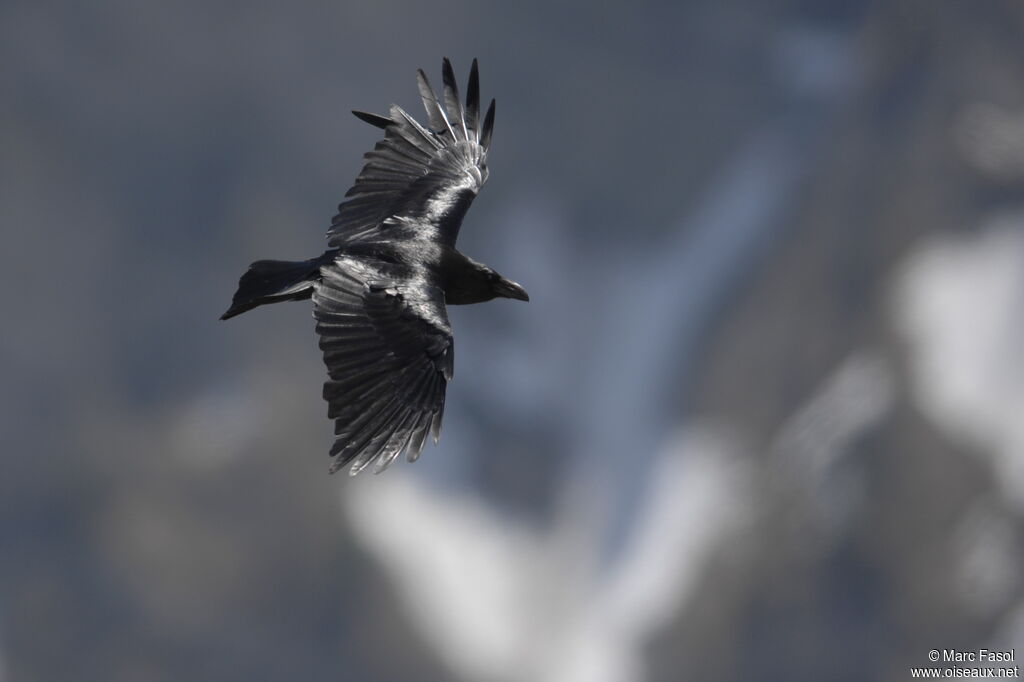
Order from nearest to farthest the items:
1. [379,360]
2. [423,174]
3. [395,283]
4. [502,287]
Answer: [379,360], [395,283], [502,287], [423,174]

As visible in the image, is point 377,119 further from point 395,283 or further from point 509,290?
point 395,283

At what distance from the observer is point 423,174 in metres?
13.1

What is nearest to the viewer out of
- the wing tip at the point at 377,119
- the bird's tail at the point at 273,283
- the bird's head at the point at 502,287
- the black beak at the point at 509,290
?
the bird's tail at the point at 273,283

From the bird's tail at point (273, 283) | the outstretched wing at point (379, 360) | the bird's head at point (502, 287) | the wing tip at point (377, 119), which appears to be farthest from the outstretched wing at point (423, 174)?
the outstretched wing at point (379, 360)

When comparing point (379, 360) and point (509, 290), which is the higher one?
point (509, 290)

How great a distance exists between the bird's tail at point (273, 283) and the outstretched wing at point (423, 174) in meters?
0.94

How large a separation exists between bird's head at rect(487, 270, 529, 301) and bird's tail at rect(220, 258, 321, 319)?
1.85 metres

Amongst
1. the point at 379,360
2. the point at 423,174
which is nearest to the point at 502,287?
the point at 423,174

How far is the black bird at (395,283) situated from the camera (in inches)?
391

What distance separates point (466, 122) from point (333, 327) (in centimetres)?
452

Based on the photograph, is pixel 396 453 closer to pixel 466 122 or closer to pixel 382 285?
pixel 382 285

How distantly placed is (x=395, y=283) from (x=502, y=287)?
1.67 m

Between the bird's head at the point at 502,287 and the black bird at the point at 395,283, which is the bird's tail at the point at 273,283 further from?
the bird's head at the point at 502,287

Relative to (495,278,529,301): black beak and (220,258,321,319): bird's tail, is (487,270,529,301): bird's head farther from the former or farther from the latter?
(220,258,321,319): bird's tail
